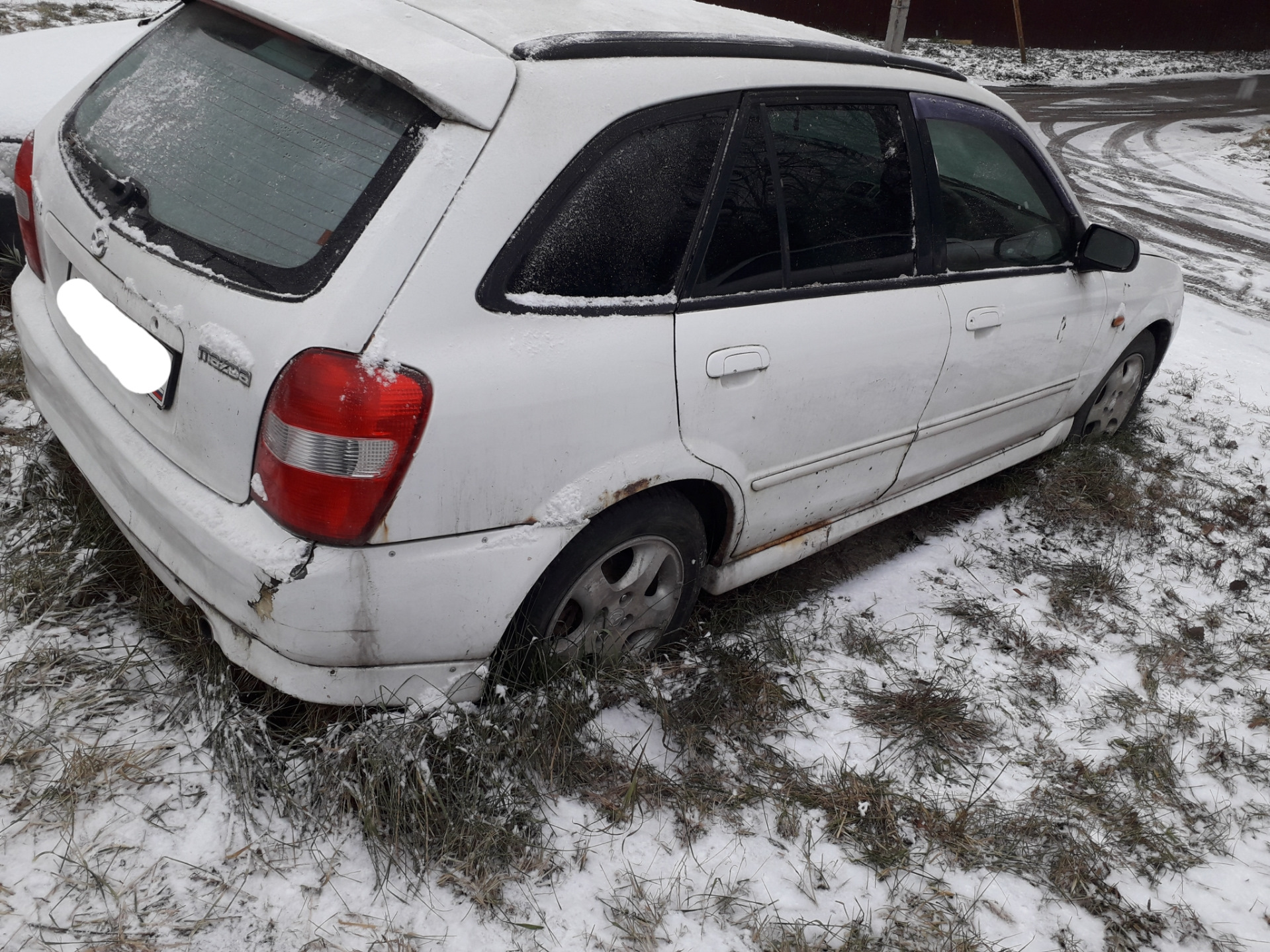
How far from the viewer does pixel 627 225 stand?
214cm

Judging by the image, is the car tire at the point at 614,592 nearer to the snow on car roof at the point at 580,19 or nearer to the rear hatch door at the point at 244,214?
the rear hatch door at the point at 244,214

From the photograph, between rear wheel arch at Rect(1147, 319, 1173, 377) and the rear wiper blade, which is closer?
the rear wiper blade

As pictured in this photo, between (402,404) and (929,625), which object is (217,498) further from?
(929,625)

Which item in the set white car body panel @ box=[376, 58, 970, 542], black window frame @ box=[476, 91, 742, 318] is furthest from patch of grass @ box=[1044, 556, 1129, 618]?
black window frame @ box=[476, 91, 742, 318]

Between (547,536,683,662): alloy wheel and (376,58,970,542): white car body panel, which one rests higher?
(376,58,970,542): white car body panel

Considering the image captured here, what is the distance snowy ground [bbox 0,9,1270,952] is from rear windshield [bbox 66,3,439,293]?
979 millimetres

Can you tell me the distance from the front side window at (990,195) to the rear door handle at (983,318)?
13 cm

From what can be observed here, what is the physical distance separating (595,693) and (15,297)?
6.33 ft

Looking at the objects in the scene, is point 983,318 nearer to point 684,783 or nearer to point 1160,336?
point 684,783

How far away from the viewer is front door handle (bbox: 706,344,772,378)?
7.52ft

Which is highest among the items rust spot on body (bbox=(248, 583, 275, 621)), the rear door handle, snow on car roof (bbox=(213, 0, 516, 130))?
snow on car roof (bbox=(213, 0, 516, 130))

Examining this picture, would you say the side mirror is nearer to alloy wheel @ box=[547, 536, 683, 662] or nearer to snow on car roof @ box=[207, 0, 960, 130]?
snow on car roof @ box=[207, 0, 960, 130]

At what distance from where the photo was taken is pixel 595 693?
2424 mm

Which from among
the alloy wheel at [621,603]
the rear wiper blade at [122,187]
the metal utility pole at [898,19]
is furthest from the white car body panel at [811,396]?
the metal utility pole at [898,19]
